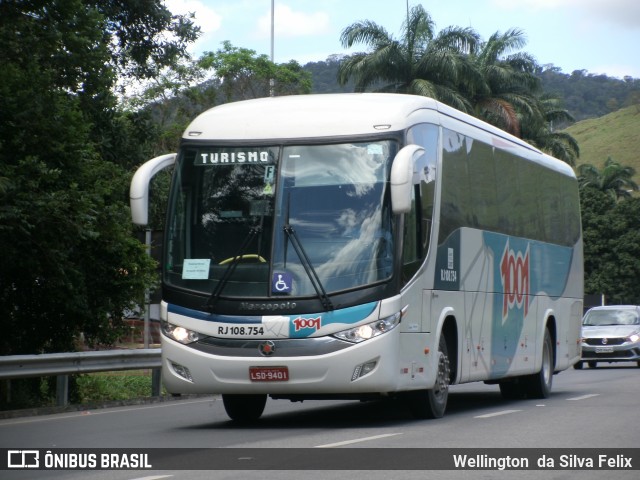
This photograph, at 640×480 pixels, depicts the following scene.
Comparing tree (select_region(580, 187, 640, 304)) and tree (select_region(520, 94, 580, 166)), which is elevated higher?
tree (select_region(520, 94, 580, 166))

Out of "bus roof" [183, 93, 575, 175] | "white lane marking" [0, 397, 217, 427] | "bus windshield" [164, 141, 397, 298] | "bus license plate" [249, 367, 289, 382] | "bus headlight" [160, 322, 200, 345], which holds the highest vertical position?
"bus roof" [183, 93, 575, 175]

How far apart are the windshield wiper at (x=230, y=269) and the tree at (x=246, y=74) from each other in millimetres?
38962

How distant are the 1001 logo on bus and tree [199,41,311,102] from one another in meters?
34.0

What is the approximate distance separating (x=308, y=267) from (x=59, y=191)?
4773mm

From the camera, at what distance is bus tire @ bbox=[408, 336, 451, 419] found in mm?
14578

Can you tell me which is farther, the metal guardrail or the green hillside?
the green hillside

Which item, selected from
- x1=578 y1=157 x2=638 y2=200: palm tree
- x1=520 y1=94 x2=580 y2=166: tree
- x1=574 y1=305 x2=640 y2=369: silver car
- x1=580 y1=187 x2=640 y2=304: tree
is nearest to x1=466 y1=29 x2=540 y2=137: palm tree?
x1=520 y1=94 x2=580 y2=166: tree

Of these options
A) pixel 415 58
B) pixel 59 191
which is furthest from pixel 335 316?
pixel 415 58

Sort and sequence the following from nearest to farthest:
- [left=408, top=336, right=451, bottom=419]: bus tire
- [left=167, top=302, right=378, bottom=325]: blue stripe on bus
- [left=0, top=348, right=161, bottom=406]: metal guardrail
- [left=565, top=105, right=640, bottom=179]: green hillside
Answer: [left=167, top=302, right=378, bottom=325]: blue stripe on bus → [left=408, top=336, right=451, bottom=419]: bus tire → [left=0, top=348, right=161, bottom=406]: metal guardrail → [left=565, top=105, right=640, bottom=179]: green hillside

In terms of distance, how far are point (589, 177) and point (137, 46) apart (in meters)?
77.8

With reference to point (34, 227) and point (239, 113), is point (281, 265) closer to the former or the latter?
point (239, 113)

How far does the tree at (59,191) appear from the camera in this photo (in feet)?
54.6

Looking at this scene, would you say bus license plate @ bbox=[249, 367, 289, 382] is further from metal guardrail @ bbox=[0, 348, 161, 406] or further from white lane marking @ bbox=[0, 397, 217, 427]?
metal guardrail @ bbox=[0, 348, 161, 406]

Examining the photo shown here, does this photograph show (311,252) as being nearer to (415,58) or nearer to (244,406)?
(244,406)
